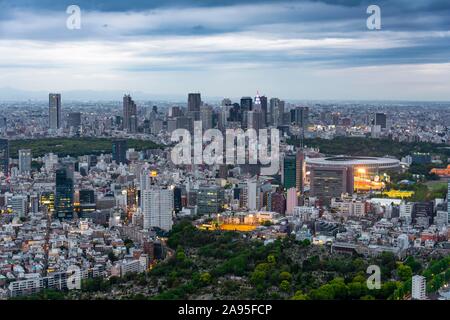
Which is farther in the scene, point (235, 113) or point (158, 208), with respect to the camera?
point (235, 113)

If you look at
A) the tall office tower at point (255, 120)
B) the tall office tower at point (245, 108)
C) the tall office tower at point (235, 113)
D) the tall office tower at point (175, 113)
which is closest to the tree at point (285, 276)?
the tall office tower at point (245, 108)

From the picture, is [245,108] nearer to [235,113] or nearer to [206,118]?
[235,113]

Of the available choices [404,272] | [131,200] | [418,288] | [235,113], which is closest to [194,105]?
[235,113]

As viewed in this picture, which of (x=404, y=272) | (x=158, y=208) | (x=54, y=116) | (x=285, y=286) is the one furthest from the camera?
(x=54, y=116)

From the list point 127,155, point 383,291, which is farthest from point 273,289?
point 127,155

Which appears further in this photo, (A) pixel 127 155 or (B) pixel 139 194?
(A) pixel 127 155

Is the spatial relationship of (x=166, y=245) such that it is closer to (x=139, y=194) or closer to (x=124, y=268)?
(x=124, y=268)

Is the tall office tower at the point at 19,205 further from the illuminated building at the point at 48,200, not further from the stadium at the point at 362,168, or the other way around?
the stadium at the point at 362,168
